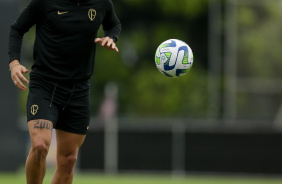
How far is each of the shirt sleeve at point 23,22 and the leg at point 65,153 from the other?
95 cm

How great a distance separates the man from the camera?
23.9 feet

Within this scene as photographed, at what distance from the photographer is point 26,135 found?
56.5 feet

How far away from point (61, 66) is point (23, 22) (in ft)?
1.89

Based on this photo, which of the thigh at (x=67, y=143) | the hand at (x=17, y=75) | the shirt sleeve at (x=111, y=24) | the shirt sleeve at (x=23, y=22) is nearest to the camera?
the hand at (x=17, y=75)

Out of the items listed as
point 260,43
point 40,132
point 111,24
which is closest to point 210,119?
point 260,43

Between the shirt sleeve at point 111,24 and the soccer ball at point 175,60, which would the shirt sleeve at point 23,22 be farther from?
the soccer ball at point 175,60

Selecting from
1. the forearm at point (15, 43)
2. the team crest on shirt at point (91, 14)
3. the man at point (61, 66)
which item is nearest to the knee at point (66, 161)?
the man at point (61, 66)

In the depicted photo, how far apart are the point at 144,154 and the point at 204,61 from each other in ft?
41.5

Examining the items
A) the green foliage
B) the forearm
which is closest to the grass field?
the green foliage

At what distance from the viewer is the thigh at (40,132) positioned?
7.03 metres

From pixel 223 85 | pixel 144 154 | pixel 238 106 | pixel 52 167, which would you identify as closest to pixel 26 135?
pixel 52 167

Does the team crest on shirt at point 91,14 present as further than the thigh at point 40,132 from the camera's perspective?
Yes

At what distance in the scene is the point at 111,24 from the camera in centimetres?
803

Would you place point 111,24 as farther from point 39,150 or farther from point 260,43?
point 260,43
